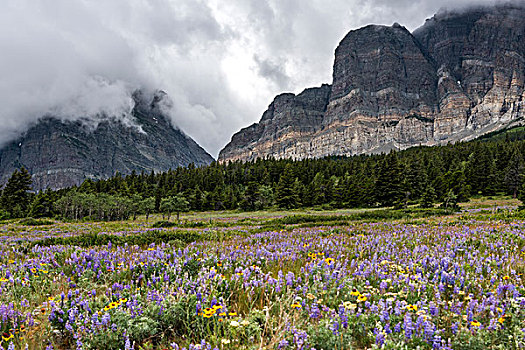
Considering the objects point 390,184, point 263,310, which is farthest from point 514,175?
point 263,310

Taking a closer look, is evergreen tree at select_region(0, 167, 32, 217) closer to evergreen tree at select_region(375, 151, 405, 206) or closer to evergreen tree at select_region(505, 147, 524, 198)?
evergreen tree at select_region(375, 151, 405, 206)

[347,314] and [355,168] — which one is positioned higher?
[355,168]

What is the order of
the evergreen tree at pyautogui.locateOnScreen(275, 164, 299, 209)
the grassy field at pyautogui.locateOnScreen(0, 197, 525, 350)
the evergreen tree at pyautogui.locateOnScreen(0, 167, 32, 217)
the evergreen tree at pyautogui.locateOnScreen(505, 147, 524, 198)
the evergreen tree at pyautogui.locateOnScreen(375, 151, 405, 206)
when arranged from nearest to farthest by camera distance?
the grassy field at pyautogui.locateOnScreen(0, 197, 525, 350)
the evergreen tree at pyautogui.locateOnScreen(375, 151, 405, 206)
the evergreen tree at pyautogui.locateOnScreen(505, 147, 524, 198)
the evergreen tree at pyautogui.locateOnScreen(0, 167, 32, 217)
the evergreen tree at pyautogui.locateOnScreen(275, 164, 299, 209)

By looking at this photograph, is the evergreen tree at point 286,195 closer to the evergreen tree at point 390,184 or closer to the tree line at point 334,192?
the tree line at point 334,192

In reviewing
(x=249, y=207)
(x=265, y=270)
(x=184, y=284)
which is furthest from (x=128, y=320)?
(x=249, y=207)

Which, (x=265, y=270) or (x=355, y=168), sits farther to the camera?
(x=355, y=168)

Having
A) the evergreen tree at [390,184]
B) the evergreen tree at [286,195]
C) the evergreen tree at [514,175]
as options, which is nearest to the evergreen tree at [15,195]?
the evergreen tree at [286,195]

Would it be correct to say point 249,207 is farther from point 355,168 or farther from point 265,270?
point 265,270

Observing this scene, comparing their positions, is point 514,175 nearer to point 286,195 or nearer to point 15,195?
point 286,195

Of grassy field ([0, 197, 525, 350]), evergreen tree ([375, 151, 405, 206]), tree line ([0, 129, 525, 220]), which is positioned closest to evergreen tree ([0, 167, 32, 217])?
tree line ([0, 129, 525, 220])

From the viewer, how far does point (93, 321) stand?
115 inches

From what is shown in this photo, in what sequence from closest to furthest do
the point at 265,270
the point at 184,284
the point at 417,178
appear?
the point at 184,284
the point at 265,270
the point at 417,178

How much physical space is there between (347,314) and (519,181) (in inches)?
3660

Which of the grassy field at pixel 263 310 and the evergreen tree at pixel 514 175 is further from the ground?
the evergreen tree at pixel 514 175
